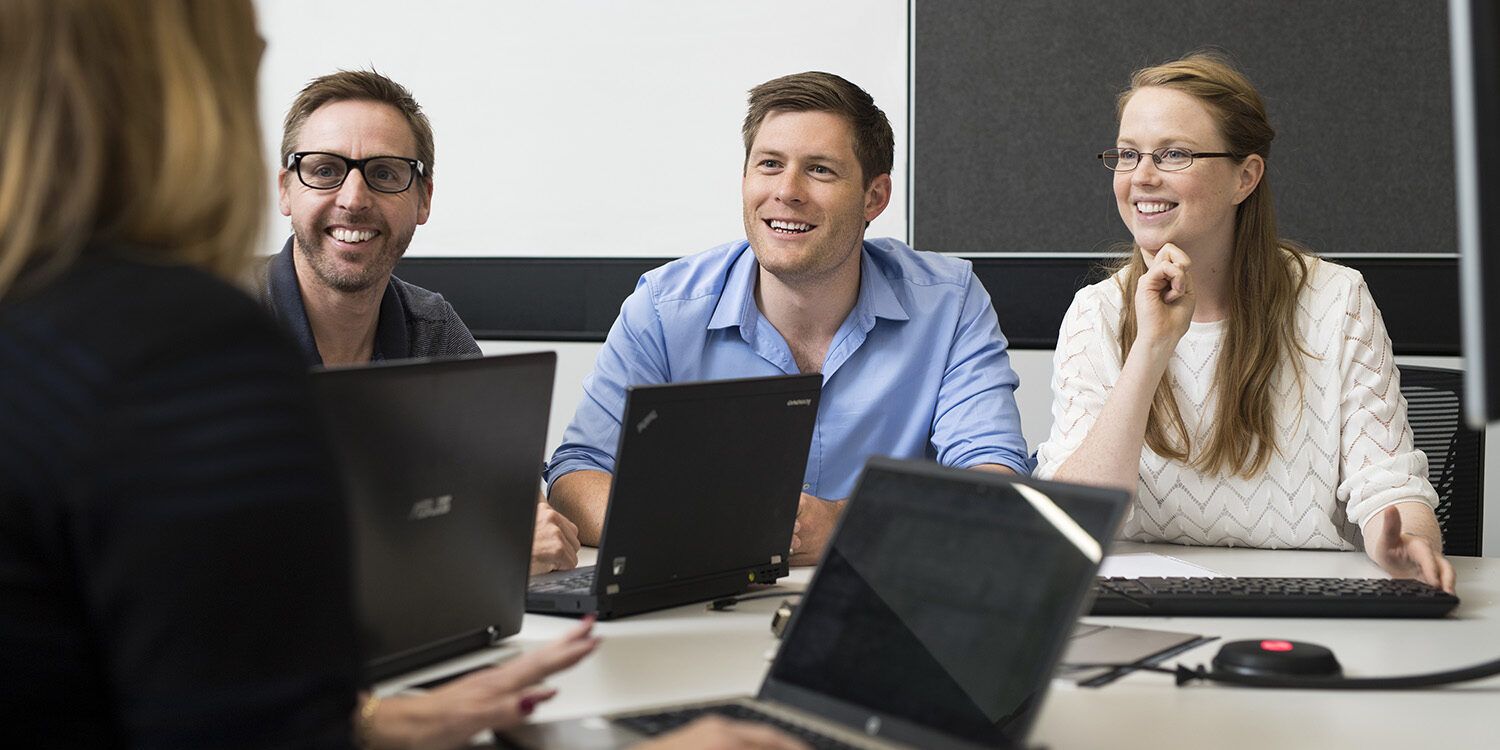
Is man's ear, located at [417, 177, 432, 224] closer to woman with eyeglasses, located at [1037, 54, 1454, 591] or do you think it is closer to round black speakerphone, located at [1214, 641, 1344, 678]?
woman with eyeglasses, located at [1037, 54, 1454, 591]

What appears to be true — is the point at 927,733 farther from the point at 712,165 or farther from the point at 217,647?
the point at 712,165

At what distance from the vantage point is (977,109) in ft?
10.7

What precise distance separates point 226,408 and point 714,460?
2.82 feet

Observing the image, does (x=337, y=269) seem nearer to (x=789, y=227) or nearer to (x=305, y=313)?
(x=305, y=313)

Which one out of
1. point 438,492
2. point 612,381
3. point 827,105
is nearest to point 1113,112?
point 827,105

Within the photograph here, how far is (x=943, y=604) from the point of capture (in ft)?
3.33

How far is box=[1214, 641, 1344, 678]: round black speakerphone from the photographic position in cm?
121

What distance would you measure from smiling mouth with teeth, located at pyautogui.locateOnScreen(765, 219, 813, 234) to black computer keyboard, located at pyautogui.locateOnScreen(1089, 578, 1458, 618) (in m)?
0.94

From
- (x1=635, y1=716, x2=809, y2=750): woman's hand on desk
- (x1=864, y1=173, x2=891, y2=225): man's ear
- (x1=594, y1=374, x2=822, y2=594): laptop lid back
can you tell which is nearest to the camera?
(x1=635, y1=716, x2=809, y2=750): woman's hand on desk

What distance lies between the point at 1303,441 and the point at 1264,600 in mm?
650

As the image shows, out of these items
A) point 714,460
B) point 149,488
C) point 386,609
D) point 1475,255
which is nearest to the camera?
point 149,488

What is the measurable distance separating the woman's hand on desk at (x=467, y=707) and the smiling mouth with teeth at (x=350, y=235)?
1.25 m

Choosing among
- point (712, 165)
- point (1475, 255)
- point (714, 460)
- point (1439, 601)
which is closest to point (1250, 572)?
point (1439, 601)

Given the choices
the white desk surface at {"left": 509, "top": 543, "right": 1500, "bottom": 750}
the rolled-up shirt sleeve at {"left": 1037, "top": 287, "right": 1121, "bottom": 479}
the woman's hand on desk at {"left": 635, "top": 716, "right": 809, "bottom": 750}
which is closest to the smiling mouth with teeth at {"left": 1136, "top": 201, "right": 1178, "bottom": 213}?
the rolled-up shirt sleeve at {"left": 1037, "top": 287, "right": 1121, "bottom": 479}
